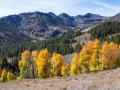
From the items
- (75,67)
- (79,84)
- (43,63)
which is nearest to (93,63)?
(75,67)

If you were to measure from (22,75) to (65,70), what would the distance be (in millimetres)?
18583

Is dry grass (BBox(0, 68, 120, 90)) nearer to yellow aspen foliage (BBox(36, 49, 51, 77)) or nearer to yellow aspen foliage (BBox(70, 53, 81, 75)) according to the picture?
yellow aspen foliage (BBox(36, 49, 51, 77))

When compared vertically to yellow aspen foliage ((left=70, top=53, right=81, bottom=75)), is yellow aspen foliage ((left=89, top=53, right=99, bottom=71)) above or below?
above

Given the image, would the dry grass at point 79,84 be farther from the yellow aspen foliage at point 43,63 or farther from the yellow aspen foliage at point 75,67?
the yellow aspen foliage at point 75,67

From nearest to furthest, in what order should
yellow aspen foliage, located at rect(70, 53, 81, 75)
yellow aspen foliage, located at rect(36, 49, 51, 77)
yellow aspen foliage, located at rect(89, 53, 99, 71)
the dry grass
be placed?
the dry grass → yellow aspen foliage, located at rect(36, 49, 51, 77) → yellow aspen foliage, located at rect(89, 53, 99, 71) → yellow aspen foliage, located at rect(70, 53, 81, 75)

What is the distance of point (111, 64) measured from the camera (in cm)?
7569

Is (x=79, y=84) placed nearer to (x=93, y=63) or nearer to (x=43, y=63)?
(x=43, y=63)

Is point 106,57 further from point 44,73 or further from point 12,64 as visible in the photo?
point 12,64

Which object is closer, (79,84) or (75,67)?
(79,84)

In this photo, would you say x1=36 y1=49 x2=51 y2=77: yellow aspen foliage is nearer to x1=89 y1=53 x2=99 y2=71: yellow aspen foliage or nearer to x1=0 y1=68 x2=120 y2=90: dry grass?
x1=89 y1=53 x2=99 y2=71: yellow aspen foliage

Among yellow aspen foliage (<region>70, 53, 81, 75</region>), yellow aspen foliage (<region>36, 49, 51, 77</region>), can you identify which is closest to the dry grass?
yellow aspen foliage (<region>36, 49, 51, 77</region>)

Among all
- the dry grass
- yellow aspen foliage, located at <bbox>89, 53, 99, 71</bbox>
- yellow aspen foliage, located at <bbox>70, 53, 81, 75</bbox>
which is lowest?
yellow aspen foliage, located at <bbox>70, 53, 81, 75</bbox>

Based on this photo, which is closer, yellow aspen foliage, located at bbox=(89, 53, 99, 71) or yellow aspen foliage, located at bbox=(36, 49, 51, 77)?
yellow aspen foliage, located at bbox=(36, 49, 51, 77)

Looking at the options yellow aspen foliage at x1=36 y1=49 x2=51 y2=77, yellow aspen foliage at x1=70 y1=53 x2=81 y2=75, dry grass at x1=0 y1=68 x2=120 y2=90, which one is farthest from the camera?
yellow aspen foliage at x1=70 y1=53 x2=81 y2=75
